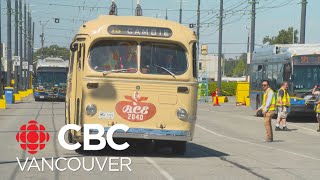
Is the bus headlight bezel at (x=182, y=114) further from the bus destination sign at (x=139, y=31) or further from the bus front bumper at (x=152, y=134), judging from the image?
the bus destination sign at (x=139, y=31)

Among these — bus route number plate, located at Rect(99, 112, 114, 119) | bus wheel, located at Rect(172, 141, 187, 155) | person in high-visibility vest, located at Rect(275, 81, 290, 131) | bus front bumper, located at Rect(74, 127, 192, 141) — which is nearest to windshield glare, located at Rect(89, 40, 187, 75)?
bus route number plate, located at Rect(99, 112, 114, 119)

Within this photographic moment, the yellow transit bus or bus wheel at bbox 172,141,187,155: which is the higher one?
the yellow transit bus

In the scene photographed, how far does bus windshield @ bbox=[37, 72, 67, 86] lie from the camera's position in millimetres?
50250

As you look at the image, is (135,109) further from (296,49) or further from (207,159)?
(296,49)

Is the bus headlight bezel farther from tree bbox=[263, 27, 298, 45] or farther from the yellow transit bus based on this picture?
tree bbox=[263, 27, 298, 45]

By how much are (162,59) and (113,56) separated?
1.07 m

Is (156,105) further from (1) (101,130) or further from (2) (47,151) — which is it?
(2) (47,151)

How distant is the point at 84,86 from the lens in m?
14.2

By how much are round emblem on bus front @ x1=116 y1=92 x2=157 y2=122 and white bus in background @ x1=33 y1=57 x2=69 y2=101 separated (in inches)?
1427

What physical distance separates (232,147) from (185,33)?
16.8 ft

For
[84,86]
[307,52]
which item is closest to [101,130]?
[84,86]

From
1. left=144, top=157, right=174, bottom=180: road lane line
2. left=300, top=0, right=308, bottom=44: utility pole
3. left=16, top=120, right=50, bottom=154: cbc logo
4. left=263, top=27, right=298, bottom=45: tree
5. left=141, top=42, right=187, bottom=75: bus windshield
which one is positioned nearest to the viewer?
left=144, top=157, right=174, bottom=180: road lane line

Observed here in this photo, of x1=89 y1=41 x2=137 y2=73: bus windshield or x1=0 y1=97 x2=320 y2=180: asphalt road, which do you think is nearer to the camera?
x1=0 y1=97 x2=320 y2=180: asphalt road

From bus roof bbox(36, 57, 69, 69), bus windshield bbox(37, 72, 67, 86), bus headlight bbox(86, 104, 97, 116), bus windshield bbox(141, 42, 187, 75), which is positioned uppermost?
bus roof bbox(36, 57, 69, 69)
